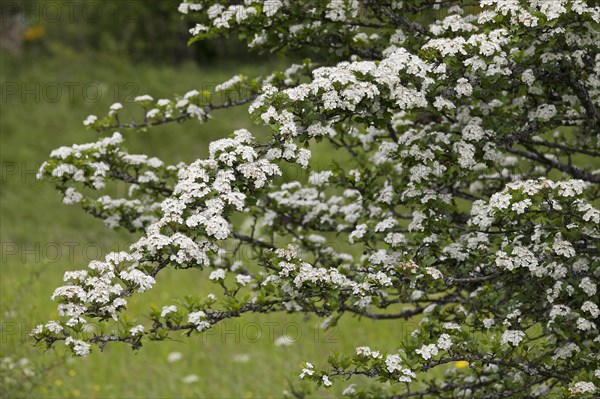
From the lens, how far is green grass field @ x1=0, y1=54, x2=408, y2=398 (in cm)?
836

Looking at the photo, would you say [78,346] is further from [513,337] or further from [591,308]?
[591,308]

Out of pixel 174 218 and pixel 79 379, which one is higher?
pixel 79 379

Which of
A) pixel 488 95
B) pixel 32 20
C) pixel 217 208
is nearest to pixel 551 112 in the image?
pixel 488 95

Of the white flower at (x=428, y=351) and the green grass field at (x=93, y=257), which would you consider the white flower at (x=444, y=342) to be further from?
the green grass field at (x=93, y=257)

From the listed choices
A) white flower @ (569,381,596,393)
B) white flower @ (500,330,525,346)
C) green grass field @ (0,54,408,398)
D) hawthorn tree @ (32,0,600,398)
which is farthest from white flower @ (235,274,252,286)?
white flower @ (569,381,596,393)

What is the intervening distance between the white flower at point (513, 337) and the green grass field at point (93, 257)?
281 cm

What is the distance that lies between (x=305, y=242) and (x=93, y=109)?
17.6 metres

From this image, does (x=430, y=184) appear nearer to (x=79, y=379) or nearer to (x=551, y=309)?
(x=551, y=309)

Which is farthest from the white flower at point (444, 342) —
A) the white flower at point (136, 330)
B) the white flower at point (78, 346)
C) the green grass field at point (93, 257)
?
the green grass field at point (93, 257)

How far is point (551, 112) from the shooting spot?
4.85 m

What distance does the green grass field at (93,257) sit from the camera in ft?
27.4

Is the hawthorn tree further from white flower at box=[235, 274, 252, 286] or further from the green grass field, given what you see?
the green grass field

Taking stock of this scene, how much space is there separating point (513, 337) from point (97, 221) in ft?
48.6

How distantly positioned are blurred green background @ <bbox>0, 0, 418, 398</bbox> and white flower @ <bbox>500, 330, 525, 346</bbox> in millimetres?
2031
